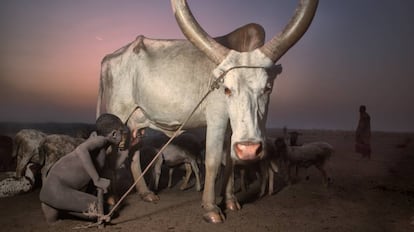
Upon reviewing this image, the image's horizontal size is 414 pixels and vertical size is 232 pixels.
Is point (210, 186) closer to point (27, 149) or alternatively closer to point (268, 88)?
point (268, 88)

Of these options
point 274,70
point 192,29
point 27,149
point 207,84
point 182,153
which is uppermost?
point 192,29

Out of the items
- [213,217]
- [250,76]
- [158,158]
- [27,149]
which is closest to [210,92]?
[250,76]

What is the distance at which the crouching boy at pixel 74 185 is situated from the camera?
12.7 feet

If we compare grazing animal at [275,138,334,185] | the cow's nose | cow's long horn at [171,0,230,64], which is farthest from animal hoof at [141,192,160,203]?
grazing animal at [275,138,334,185]

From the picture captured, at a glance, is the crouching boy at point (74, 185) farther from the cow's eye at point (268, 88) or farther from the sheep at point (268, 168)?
the sheep at point (268, 168)

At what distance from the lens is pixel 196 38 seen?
162 inches

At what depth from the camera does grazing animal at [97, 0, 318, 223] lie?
12.1 feet

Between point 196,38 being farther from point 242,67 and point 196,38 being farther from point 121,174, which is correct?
point 121,174

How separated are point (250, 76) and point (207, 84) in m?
1.22

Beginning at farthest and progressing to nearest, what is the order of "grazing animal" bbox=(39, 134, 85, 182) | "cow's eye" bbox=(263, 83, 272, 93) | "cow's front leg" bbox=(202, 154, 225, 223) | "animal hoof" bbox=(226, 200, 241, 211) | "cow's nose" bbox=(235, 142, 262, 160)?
"grazing animal" bbox=(39, 134, 85, 182)
"animal hoof" bbox=(226, 200, 241, 211)
"cow's front leg" bbox=(202, 154, 225, 223)
"cow's eye" bbox=(263, 83, 272, 93)
"cow's nose" bbox=(235, 142, 262, 160)

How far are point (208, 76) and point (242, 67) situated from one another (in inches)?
46.3

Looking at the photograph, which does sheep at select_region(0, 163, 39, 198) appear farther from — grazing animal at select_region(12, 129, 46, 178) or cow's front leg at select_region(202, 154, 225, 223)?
cow's front leg at select_region(202, 154, 225, 223)

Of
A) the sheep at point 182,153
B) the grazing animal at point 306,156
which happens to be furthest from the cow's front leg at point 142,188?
the grazing animal at point 306,156

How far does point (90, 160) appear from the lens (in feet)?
12.9
